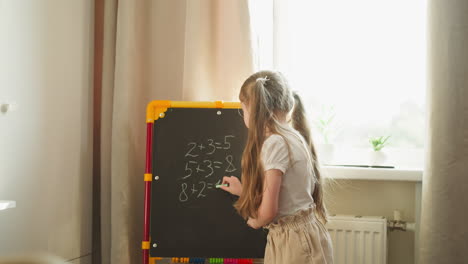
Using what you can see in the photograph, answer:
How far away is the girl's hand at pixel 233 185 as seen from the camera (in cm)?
213

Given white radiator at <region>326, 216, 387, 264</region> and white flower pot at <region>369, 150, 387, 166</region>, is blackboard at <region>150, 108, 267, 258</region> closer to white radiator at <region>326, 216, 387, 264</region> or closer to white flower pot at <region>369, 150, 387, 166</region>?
white radiator at <region>326, 216, 387, 264</region>

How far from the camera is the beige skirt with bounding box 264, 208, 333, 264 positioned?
1.77 meters

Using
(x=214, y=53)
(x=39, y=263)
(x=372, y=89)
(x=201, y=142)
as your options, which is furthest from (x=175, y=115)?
(x=39, y=263)

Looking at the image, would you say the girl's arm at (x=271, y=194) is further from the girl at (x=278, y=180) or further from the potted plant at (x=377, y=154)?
the potted plant at (x=377, y=154)

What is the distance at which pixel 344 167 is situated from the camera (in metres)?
2.42

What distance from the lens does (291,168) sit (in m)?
1.79

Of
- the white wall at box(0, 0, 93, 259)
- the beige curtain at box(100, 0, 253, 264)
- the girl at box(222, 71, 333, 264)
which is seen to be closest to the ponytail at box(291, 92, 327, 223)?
the girl at box(222, 71, 333, 264)

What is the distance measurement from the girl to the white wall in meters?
0.85

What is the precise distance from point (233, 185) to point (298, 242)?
1.50 feet

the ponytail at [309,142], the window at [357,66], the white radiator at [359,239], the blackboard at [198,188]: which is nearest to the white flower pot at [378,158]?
the window at [357,66]

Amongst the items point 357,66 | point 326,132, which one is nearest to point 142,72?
point 326,132

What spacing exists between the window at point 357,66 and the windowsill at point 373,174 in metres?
0.13

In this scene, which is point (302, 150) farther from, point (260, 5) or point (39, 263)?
point (39, 263)

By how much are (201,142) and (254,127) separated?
48 centimetres
